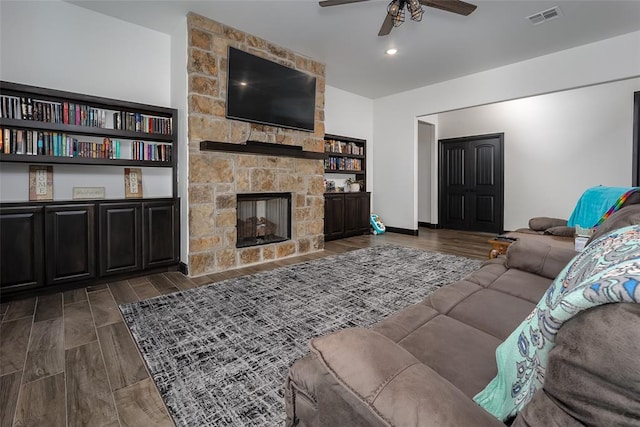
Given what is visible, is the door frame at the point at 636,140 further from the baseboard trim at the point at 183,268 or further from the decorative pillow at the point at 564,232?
the baseboard trim at the point at 183,268

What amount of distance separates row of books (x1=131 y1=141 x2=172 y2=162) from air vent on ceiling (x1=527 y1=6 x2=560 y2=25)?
4.26 meters

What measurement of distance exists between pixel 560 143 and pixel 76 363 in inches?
275

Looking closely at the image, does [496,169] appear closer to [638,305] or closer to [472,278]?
[472,278]

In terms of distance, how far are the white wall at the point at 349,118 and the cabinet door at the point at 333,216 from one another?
708 mm

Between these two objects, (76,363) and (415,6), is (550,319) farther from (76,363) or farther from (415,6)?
(415,6)

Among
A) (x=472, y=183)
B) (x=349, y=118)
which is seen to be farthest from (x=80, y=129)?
(x=472, y=183)

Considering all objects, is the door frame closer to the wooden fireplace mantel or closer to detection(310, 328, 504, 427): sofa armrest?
the wooden fireplace mantel

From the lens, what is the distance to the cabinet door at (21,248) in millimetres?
2504

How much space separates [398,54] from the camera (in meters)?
4.22

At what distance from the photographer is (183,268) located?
11.2 feet

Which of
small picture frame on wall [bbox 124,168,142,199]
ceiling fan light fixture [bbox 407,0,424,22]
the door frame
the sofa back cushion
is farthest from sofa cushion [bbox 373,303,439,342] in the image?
the door frame

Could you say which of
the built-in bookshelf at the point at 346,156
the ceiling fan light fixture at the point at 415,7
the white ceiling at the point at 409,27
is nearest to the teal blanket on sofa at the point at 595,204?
the white ceiling at the point at 409,27

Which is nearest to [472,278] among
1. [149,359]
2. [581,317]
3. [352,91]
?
[581,317]

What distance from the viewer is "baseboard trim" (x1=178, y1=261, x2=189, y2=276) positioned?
3322mm
